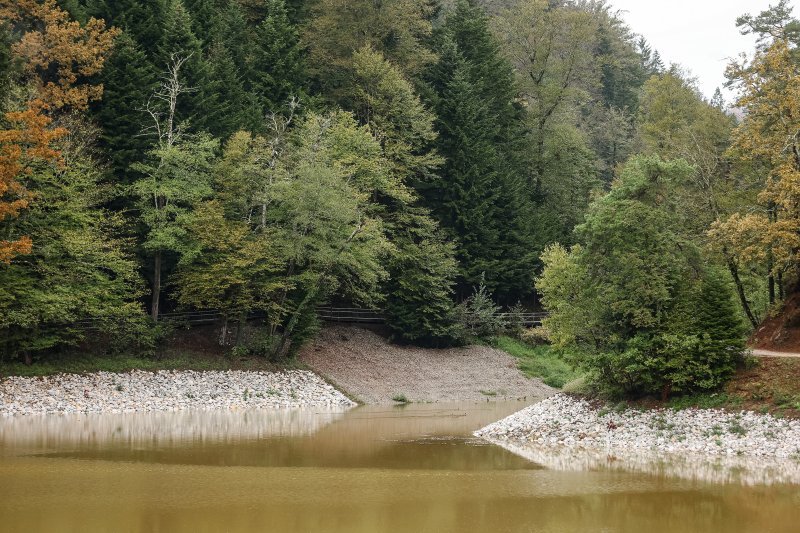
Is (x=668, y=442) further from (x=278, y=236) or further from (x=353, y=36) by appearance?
(x=353, y=36)

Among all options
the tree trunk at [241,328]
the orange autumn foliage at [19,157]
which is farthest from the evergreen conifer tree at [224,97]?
the orange autumn foliage at [19,157]

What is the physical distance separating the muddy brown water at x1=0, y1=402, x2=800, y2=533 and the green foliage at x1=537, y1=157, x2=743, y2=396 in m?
5.04

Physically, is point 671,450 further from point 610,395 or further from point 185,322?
point 185,322

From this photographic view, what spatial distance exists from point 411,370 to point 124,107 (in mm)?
20207

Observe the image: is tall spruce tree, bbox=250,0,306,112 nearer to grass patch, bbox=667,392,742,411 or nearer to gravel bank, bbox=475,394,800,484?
gravel bank, bbox=475,394,800,484

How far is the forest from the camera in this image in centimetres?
2764

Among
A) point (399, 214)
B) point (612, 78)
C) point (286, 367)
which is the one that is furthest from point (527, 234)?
point (612, 78)

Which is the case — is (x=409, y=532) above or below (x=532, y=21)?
below

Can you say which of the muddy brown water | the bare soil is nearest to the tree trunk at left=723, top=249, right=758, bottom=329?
the bare soil

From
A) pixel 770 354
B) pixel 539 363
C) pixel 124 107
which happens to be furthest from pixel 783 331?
pixel 124 107

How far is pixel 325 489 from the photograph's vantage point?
750 inches

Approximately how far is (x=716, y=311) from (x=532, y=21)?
Answer: 41.6m

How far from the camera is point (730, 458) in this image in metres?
22.0

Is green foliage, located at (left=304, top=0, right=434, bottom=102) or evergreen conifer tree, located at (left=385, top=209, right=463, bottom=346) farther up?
green foliage, located at (left=304, top=0, right=434, bottom=102)
